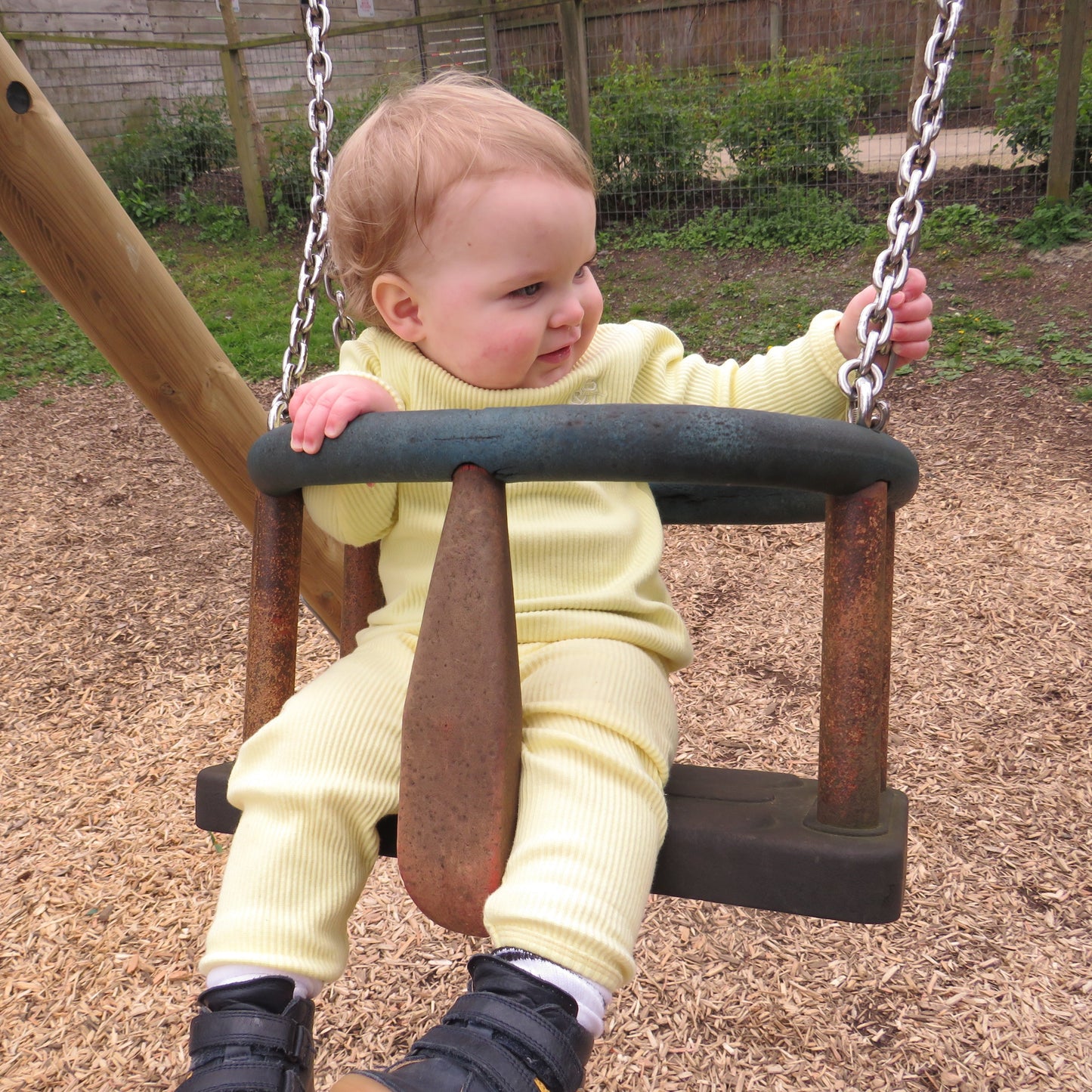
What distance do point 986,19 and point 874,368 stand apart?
11.2 m

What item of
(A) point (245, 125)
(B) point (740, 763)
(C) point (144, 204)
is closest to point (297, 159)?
(A) point (245, 125)

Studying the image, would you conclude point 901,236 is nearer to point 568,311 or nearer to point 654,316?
point 568,311

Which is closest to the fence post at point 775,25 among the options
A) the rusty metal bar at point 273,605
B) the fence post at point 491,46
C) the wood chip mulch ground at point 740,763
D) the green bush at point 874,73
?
the green bush at point 874,73

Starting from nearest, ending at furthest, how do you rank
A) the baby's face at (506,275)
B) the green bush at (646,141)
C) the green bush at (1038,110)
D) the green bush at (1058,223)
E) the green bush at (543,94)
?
1. the baby's face at (506,275)
2. the green bush at (1058,223)
3. the green bush at (1038,110)
4. the green bush at (646,141)
5. the green bush at (543,94)

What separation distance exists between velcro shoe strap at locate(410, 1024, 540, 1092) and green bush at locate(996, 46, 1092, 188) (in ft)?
21.2

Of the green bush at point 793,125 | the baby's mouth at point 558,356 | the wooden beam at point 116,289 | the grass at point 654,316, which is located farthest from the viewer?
the green bush at point 793,125

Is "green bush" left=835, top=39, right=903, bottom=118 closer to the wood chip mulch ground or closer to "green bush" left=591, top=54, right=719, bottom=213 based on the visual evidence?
"green bush" left=591, top=54, right=719, bottom=213

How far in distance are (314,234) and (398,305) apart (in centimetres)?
14

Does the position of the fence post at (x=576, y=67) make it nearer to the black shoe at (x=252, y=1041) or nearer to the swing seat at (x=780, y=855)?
the swing seat at (x=780, y=855)

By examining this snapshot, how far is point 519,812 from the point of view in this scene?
1.23 m

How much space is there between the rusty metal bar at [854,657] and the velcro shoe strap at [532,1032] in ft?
1.12

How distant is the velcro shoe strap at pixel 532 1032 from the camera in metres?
1.06

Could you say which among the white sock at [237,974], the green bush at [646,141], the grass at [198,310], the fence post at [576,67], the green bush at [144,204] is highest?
the white sock at [237,974]

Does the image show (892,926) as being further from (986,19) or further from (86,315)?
(986,19)
